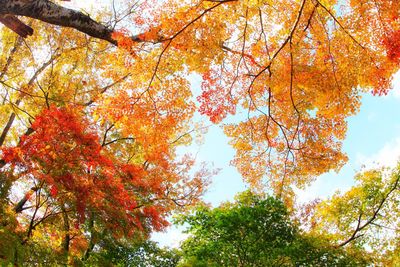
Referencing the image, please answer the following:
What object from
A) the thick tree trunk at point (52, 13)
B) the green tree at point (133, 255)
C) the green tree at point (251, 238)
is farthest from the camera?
the green tree at point (133, 255)

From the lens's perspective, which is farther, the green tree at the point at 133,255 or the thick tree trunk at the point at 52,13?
the green tree at the point at 133,255

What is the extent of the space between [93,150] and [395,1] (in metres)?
7.35

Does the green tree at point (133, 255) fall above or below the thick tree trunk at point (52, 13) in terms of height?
above

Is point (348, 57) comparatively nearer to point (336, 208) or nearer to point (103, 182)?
point (103, 182)

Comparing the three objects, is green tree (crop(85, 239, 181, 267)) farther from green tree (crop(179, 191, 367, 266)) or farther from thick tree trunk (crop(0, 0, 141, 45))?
thick tree trunk (crop(0, 0, 141, 45))

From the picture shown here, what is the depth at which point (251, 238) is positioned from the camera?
9.55 metres

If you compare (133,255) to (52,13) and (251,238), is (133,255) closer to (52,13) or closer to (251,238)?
(251,238)

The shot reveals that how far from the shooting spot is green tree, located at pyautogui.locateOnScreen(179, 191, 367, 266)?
941 cm

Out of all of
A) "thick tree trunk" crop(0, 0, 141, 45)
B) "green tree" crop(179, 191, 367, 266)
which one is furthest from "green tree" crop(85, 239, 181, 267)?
"thick tree trunk" crop(0, 0, 141, 45)

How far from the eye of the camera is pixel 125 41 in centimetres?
566

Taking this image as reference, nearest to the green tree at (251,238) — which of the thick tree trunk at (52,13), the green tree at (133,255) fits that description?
the green tree at (133,255)

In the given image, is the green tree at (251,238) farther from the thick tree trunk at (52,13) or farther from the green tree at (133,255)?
the thick tree trunk at (52,13)

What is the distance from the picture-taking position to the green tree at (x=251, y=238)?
9406mm

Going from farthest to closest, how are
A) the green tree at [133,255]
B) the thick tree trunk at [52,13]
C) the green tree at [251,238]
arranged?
1. the green tree at [133,255]
2. the green tree at [251,238]
3. the thick tree trunk at [52,13]
